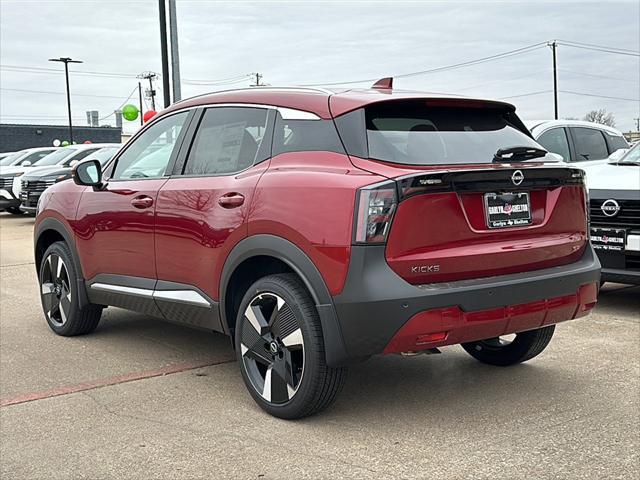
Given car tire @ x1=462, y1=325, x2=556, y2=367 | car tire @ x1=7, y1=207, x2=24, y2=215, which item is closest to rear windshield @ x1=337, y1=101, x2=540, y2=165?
car tire @ x1=462, y1=325, x2=556, y2=367

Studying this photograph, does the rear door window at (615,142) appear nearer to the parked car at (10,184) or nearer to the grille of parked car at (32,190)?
the grille of parked car at (32,190)

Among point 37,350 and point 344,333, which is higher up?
point 344,333

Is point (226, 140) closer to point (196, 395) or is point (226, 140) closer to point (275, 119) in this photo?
point (275, 119)

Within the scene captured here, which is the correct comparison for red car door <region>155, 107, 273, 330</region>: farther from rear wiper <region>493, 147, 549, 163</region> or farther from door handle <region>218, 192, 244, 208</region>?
rear wiper <region>493, 147, 549, 163</region>

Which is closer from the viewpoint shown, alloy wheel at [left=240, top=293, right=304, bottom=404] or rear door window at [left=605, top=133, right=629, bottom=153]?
alloy wheel at [left=240, top=293, right=304, bottom=404]

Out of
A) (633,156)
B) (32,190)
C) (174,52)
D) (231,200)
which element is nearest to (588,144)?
(633,156)

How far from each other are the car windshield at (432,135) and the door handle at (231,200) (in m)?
0.82

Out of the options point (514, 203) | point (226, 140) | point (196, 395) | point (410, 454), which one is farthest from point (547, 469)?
point (226, 140)

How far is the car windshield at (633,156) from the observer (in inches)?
293

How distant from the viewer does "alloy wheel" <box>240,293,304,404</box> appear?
3936 mm

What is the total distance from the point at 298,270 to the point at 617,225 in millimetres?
3755

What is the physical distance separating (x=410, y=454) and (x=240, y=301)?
1408 mm

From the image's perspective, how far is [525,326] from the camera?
13.0ft

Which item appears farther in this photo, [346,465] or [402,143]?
[402,143]
